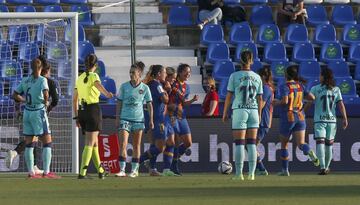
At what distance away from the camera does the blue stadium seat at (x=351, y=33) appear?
28781mm

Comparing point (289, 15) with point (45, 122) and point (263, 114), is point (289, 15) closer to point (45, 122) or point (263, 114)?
point (263, 114)

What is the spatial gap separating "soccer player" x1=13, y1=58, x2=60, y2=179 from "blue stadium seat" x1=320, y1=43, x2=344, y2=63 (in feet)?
35.3

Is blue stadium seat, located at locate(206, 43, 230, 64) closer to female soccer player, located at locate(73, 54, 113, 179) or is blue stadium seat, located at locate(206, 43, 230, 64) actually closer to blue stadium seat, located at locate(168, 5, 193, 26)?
blue stadium seat, located at locate(168, 5, 193, 26)

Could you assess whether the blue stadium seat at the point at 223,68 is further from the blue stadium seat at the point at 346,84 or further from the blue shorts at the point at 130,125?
the blue shorts at the point at 130,125

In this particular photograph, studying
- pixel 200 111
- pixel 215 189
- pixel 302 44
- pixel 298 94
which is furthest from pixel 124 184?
pixel 302 44

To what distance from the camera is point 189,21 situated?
94.3 ft

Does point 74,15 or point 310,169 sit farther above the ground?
point 74,15

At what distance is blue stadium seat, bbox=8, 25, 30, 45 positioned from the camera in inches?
877

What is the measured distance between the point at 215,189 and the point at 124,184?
1922 mm

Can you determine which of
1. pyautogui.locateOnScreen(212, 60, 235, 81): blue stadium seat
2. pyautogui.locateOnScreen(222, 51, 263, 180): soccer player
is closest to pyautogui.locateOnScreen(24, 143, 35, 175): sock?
pyautogui.locateOnScreen(222, 51, 263, 180): soccer player

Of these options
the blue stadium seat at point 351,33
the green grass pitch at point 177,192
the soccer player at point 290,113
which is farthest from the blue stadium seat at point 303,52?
the green grass pitch at point 177,192

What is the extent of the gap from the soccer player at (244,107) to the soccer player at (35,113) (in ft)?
9.46

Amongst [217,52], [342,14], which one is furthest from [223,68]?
[342,14]

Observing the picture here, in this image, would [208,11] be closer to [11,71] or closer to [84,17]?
[84,17]
